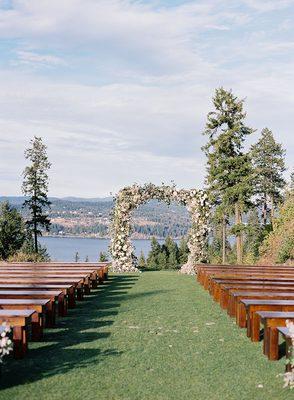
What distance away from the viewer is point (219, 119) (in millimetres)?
32719

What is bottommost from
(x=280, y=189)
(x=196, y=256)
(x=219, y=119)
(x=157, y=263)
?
(x=157, y=263)

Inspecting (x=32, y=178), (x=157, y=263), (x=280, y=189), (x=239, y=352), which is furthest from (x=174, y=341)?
(x=157, y=263)

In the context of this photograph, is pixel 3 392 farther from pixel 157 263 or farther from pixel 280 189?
pixel 157 263

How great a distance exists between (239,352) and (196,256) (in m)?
12.9

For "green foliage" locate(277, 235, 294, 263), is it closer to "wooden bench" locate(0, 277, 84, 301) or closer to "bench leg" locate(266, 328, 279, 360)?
"wooden bench" locate(0, 277, 84, 301)

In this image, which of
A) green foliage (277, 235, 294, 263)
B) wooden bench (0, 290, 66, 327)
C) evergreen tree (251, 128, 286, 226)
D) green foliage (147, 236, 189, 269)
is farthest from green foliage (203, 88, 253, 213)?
green foliage (147, 236, 189, 269)

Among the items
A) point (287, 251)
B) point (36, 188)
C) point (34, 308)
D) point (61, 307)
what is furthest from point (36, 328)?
point (36, 188)

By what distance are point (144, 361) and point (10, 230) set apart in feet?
130

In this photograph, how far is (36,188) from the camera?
4112 cm


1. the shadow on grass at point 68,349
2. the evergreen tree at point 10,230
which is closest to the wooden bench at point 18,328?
the shadow on grass at point 68,349

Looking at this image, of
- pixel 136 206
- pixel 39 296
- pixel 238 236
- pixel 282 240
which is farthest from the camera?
pixel 238 236

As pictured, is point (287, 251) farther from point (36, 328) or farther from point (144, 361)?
point (144, 361)

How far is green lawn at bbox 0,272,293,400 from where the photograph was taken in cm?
541

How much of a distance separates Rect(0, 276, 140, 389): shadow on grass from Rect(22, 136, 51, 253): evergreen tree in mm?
30104
